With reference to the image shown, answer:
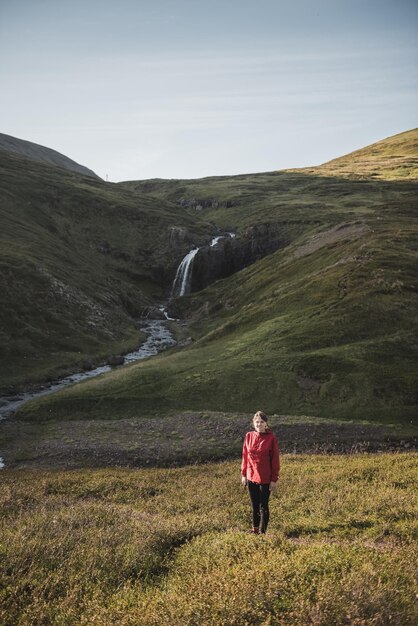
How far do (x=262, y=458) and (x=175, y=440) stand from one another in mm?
24522

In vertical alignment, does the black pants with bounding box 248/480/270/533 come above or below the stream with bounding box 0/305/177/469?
above

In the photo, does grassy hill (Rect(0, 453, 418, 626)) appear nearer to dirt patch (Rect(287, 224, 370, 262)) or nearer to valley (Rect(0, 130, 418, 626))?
valley (Rect(0, 130, 418, 626))

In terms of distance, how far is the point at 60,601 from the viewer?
913cm

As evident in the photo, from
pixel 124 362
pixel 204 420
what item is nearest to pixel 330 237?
pixel 124 362

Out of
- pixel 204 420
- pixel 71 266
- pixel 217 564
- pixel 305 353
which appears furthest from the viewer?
pixel 71 266

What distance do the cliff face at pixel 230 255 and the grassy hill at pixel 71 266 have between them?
10.7 meters

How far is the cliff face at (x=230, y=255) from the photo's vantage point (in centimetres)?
11612

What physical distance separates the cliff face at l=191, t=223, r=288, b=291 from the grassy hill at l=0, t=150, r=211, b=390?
35.2 ft

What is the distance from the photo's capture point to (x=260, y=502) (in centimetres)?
1516

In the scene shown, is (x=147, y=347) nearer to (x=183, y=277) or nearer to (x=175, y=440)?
→ (x=175, y=440)

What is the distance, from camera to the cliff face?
381 ft

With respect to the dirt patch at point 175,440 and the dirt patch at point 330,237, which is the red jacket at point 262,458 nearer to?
the dirt patch at point 175,440

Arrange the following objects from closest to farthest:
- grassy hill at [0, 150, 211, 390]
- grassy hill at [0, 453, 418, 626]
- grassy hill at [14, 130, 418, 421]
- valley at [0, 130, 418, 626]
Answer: grassy hill at [0, 453, 418, 626], valley at [0, 130, 418, 626], grassy hill at [14, 130, 418, 421], grassy hill at [0, 150, 211, 390]

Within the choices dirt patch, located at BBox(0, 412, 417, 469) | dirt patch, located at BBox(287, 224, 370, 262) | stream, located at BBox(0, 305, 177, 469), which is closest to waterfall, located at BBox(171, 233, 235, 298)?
stream, located at BBox(0, 305, 177, 469)
